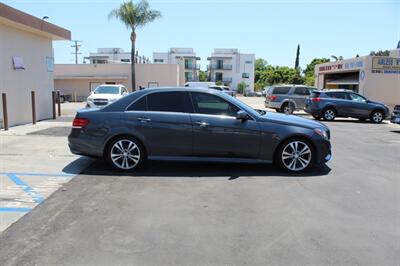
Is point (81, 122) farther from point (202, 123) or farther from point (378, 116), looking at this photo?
point (378, 116)

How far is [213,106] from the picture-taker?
7.46 meters

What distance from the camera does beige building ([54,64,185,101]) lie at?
142 feet

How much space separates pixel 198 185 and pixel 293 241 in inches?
97.1

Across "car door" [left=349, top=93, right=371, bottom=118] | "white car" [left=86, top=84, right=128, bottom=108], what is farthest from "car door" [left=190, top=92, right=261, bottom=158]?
"car door" [left=349, top=93, right=371, bottom=118]

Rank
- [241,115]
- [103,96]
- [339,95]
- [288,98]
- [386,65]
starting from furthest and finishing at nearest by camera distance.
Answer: [386,65] < [288,98] < [339,95] < [103,96] < [241,115]

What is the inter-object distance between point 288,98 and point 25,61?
603 inches

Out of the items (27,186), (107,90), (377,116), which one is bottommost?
(27,186)

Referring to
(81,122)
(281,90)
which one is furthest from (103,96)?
(81,122)

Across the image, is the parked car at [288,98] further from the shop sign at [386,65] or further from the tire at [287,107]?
the shop sign at [386,65]

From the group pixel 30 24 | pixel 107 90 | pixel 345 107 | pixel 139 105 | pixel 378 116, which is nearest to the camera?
pixel 139 105

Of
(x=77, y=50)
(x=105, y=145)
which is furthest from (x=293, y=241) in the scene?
(x=77, y=50)

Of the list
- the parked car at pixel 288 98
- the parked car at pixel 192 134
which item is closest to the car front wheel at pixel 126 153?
the parked car at pixel 192 134

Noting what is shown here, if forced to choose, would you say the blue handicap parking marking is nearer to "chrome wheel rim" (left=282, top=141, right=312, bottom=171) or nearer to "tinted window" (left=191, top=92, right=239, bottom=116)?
"tinted window" (left=191, top=92, right=239, bottom=116)

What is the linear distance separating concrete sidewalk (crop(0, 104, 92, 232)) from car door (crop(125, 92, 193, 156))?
1.46 m
